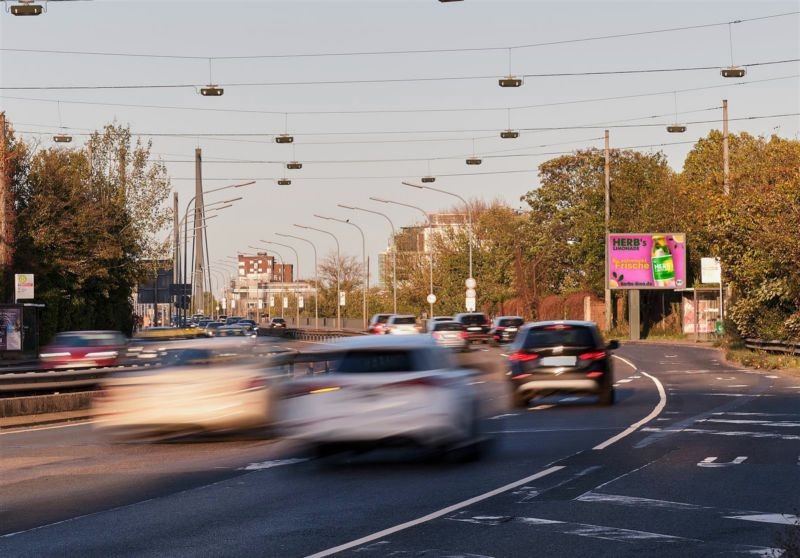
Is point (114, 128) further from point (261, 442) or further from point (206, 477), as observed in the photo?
point (206, 477)

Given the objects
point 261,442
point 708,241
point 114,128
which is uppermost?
point 114,128

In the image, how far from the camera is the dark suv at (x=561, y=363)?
24484 millimetres

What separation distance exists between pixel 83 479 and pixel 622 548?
7345 mm

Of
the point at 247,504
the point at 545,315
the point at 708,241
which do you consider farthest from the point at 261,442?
the point at 545,315

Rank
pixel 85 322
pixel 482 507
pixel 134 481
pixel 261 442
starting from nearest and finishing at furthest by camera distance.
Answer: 1. pixel 482 507
2. pixel 134 481
3. pixel 261 442
4. pixel 85 322

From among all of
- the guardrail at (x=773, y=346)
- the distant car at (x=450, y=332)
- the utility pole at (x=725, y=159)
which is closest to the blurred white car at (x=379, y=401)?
the guardrail at (x=773, y=346)

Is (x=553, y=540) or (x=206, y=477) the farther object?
(x=206, y=477)

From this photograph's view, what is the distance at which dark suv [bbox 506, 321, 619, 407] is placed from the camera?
2448 cm

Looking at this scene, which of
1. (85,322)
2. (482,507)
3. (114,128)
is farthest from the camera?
(114,128)

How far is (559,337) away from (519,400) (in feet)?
4.85

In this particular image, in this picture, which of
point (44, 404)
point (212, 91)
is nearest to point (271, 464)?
point (44, 404)

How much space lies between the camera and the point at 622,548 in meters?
9.71

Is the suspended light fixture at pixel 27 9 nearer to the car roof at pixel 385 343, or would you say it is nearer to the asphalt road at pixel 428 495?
the asphalt road at pixel 428 495

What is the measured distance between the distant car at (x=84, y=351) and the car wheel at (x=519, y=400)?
42.5ft
